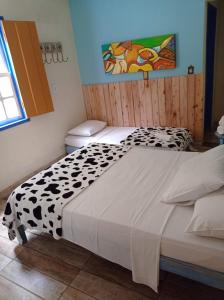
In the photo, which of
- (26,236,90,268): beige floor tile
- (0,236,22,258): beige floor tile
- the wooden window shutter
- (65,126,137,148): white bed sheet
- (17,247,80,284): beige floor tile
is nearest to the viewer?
(17,247,80,284): beige floor tile

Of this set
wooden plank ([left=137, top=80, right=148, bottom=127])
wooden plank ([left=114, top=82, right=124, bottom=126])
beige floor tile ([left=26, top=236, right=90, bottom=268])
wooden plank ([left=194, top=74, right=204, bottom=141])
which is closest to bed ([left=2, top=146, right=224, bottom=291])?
beige floor tile ([left=26, top=236, right=90, bottom=268])

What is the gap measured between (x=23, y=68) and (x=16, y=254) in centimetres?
222

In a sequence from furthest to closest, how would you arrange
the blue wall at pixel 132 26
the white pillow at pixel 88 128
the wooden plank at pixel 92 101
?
the wooden plank at pixel 92 101 < the white pillow at pixel 88 128 < the blue wall at pixel 132 26

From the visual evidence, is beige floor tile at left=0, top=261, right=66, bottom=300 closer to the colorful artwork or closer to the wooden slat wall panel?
the wooden slat wall panel

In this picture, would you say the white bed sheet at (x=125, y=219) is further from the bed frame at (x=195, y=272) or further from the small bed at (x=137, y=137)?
the small bed at (x=137, y=137)

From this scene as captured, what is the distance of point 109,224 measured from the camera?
1495mm

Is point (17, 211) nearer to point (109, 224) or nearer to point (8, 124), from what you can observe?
point (109, 224)

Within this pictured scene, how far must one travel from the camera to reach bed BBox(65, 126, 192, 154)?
113 inches

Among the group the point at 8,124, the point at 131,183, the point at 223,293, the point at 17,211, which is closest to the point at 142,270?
the point at 223,293

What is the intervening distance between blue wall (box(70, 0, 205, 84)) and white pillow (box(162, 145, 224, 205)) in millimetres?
1927

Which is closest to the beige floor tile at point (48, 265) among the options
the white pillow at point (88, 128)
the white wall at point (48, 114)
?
the white wall at point (48, 114)

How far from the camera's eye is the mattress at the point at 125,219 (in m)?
1.25

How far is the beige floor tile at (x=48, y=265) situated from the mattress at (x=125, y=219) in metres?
0.26

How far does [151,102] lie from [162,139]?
0.87 metres
